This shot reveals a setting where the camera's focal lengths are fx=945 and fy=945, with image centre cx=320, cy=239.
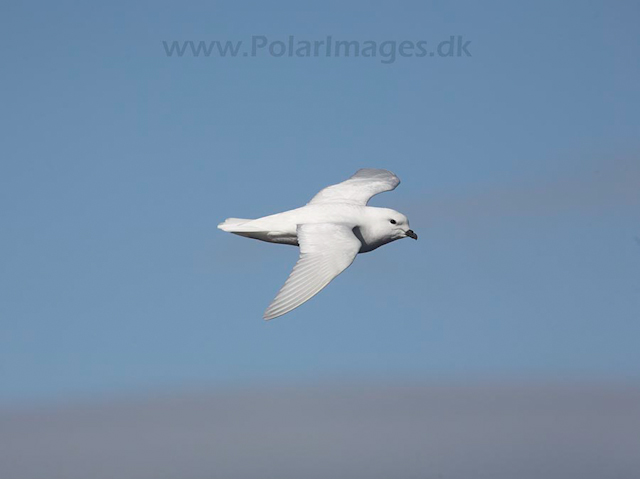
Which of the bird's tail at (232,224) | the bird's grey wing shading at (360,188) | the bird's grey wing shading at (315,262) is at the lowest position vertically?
the bird's grey wing shading at (315,262)

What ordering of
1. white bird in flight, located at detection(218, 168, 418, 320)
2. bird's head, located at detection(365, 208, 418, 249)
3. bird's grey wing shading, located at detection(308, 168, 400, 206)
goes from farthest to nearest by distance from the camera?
1. bird's grey wing shading, located at detection(308, 168, 400, 206)
2. bird's head, located at detection(365, 208, 418, 249)
3. white bird in flight, located at detection(218, 168, 418, 320)

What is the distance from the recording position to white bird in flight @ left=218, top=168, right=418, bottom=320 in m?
21.9

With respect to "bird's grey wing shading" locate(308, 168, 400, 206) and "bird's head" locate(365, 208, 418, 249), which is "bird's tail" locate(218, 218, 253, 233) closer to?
"bird's grey wing shading" locate(308, 168, 400, 206)

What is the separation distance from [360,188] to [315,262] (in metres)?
8.20

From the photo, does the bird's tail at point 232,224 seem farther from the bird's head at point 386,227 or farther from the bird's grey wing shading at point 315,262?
the bird's head at point 386,227

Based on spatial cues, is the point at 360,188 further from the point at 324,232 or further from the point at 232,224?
the point at 324,232

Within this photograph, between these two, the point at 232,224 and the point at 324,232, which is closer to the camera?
the point at 324,232

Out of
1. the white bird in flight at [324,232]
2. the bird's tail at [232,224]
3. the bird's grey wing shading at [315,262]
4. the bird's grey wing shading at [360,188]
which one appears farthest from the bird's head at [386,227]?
the bird's tail at [232,224]

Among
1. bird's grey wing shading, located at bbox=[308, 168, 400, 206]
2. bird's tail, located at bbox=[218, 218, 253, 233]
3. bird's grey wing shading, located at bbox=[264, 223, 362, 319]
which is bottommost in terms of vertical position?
bird's grey wing shading, located at bbox=[264, 223, 362, 319]

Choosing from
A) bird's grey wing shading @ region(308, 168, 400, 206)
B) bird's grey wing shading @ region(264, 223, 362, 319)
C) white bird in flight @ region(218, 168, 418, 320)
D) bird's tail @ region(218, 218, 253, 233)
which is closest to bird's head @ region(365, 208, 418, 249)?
white bird in flight @ region(218, 168, 418, 320)

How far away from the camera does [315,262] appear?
22.9 metres

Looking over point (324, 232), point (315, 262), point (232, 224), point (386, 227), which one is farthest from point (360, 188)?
point (315, 262)

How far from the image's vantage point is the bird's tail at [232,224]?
2642cm

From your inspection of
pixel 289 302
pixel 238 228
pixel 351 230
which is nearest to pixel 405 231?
pixel 351 230
